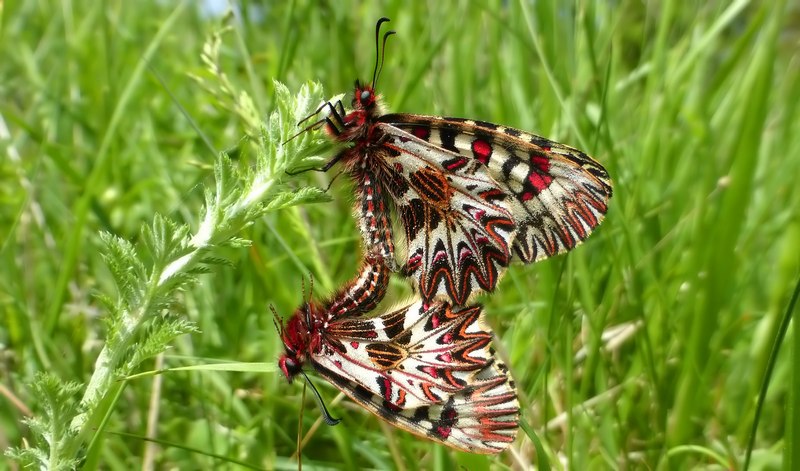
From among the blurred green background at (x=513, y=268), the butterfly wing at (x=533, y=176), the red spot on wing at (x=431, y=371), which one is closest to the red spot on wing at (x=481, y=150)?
the butterfly wing at (x=533, y=176)

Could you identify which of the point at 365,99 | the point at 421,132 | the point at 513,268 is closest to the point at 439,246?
the point at 513,268

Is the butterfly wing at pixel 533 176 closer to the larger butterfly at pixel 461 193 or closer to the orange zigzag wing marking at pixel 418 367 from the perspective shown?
the larger butterfly at pixel 461 193

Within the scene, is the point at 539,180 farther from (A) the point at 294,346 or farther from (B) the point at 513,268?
(A) the point at 294,346

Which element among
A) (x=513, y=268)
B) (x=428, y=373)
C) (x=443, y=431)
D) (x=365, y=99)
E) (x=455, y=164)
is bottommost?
(x=443, y=431)

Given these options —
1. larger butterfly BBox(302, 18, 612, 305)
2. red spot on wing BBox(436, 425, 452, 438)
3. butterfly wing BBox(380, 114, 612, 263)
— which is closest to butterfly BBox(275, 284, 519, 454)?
red spot on wing BBox(436, 425, 452, 438)

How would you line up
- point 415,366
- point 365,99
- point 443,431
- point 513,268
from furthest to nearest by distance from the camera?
point 513,268, point 365,99, point 415,366, point 443,431

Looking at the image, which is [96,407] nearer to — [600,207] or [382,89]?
[600,207]

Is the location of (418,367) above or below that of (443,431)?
above

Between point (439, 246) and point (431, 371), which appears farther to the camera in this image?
point (439, 246)
